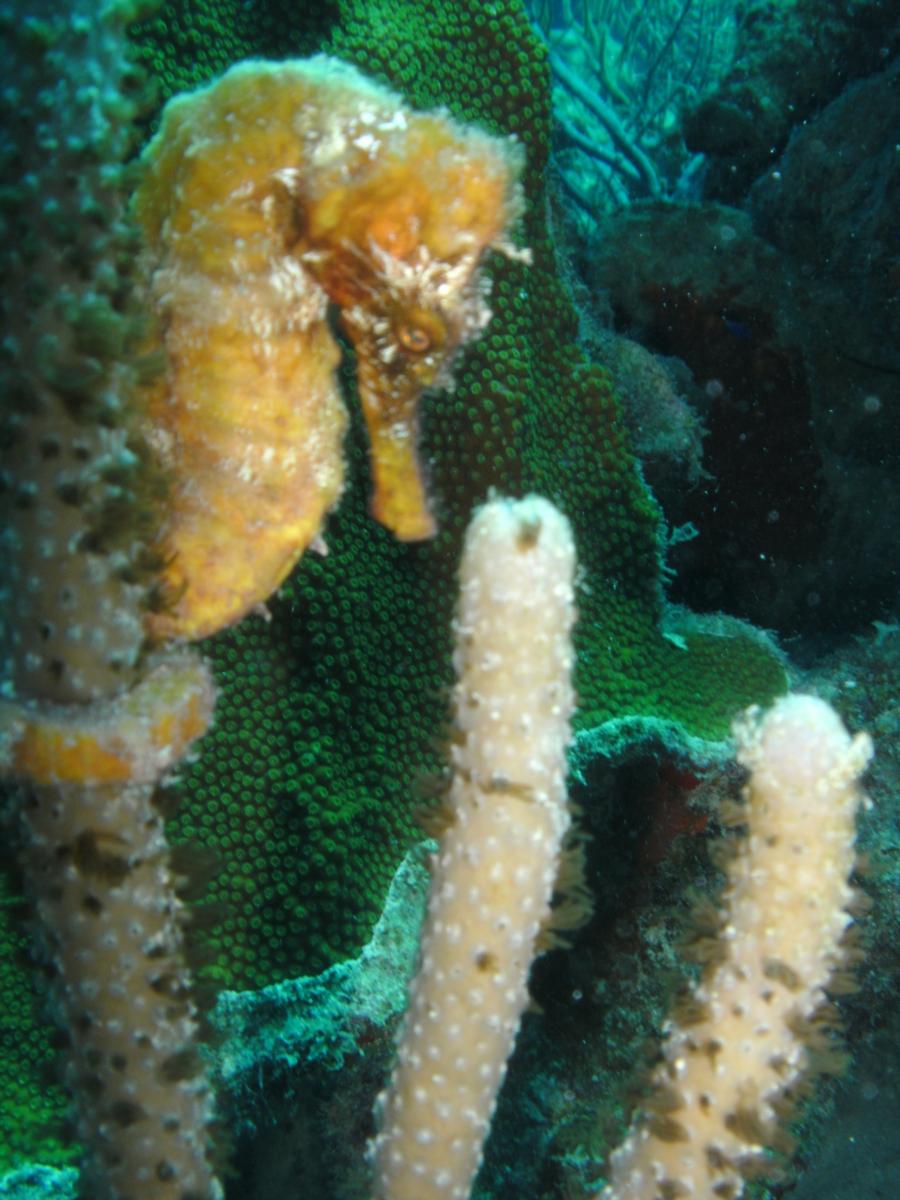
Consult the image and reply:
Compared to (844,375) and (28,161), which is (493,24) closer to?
(844,375)

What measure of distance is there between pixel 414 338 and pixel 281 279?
28cm

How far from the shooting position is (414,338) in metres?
1.70

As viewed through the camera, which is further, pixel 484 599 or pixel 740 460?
pixel 740 460

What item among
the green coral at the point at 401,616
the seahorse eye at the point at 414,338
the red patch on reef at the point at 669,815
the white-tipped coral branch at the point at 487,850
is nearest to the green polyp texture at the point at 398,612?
the green coral at the point at 401,616

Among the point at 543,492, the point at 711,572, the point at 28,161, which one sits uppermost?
the point at 28,161

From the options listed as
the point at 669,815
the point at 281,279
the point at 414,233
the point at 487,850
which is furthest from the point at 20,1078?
the point at 414,233

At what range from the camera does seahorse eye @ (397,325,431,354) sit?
1688 mm

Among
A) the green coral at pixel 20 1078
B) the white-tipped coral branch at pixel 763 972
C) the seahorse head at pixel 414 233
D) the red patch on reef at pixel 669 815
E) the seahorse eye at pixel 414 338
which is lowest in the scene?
the green coral at pixel 20 1078

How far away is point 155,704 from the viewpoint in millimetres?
1585

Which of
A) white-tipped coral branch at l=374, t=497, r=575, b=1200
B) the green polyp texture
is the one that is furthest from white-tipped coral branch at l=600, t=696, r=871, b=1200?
the green polyp texture

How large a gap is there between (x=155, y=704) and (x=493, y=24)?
164 inches

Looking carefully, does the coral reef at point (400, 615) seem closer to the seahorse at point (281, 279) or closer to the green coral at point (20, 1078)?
the green coral at point (20, 1078)

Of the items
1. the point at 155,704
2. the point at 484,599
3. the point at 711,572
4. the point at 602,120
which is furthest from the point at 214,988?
the point at 602,120

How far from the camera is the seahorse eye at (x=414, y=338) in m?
1.69
